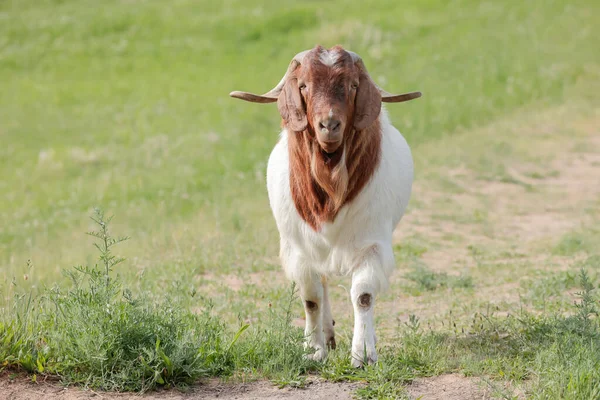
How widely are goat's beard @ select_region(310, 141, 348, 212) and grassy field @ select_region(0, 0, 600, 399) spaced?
87 cm

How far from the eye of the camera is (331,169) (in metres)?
6.15

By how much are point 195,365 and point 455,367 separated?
177 centimetres

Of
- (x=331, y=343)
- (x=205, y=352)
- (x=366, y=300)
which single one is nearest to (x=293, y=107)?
(x=366, y=300)

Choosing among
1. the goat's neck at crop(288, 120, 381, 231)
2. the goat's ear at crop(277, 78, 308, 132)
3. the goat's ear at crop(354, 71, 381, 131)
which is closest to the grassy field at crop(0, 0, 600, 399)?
the goat's neck at crop(288, 120, 381, 231)

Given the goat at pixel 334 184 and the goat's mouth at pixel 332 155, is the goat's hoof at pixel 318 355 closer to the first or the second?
the goat at pixel 334 184

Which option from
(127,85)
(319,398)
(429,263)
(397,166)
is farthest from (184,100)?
(319,398)

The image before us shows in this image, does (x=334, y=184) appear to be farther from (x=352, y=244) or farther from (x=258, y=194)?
(x=258, y=194)

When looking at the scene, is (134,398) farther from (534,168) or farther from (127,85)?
(127,85)

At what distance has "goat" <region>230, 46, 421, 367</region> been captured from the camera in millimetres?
5965

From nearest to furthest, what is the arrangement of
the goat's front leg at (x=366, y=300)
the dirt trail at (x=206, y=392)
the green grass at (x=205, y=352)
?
the dirt trail at (x=206, y=392)
the green grass at (x=205, y=352)
the goat's front leg at (x=366, y=300)

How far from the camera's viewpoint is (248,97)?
6.48 meters

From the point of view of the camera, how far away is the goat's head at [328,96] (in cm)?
579

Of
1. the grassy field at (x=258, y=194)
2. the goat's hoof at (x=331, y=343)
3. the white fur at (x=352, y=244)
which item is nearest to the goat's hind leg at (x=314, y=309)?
the white fur at (x=352, y=244)

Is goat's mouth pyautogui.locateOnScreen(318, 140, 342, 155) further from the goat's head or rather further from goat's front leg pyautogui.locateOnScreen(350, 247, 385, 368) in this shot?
goat's front leg pyautogui.locateOnScreen(350, 247, 385, 368)
